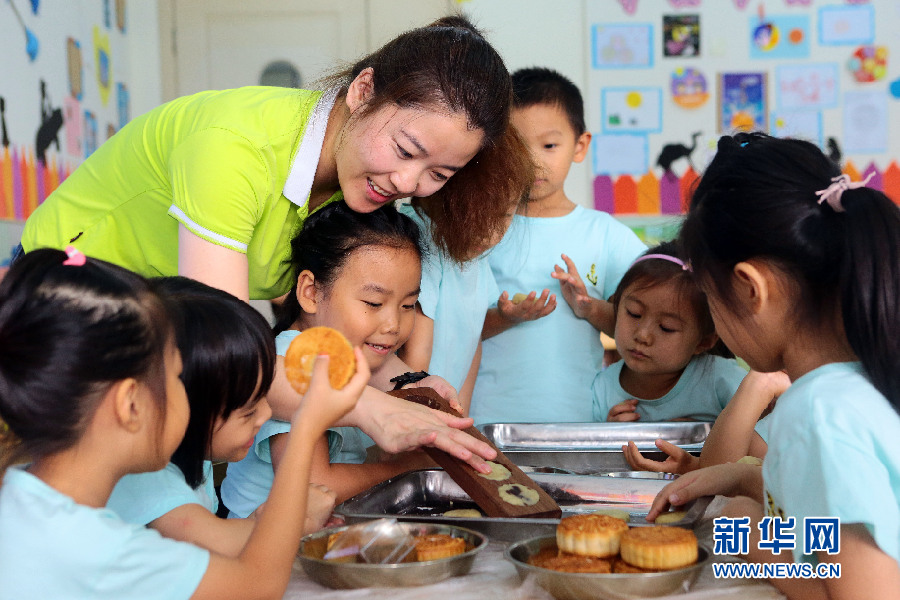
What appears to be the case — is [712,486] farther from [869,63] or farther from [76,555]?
[869,63]

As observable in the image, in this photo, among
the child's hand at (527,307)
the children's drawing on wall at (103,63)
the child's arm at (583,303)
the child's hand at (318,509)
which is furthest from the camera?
the children's drawing on wall at (103,63)

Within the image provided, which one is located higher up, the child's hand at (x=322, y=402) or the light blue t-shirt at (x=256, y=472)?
the child's hand at (x=322, y=402)

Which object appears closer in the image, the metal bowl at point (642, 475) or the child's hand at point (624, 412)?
the metal bowl at point (642, 475)

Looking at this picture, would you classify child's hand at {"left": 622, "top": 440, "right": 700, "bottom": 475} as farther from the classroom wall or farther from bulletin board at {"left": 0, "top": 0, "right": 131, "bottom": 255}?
the classroom wall

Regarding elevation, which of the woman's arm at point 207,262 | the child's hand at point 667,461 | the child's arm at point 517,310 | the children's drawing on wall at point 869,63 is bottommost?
the child's hand at point 667,461

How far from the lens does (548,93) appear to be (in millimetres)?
2508

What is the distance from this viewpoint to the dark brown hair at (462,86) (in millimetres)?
1466

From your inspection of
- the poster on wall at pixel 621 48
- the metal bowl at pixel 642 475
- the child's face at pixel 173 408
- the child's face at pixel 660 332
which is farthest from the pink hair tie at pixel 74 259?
the poster on wall at pixel 621 48

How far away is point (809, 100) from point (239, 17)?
9.76ft

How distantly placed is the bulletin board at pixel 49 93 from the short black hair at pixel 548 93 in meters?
1.58

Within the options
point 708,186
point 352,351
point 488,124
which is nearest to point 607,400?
point 488,124

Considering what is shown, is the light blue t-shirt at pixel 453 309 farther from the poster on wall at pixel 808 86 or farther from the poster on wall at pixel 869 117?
the poster on wall at pixel 869 117

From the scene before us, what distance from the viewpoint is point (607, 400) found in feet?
7.65

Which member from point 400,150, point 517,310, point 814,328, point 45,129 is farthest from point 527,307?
point 45,129
